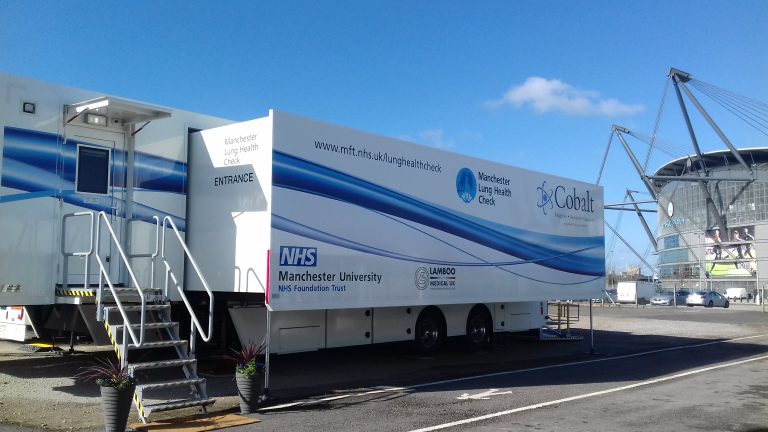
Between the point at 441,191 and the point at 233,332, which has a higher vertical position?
the point at 441,191

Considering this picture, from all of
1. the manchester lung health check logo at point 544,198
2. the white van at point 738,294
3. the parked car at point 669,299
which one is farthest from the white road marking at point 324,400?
the white van at point 738,294

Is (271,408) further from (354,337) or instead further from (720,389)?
(720,389)

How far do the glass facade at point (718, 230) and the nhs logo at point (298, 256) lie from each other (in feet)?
238

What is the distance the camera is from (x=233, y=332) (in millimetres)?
10688

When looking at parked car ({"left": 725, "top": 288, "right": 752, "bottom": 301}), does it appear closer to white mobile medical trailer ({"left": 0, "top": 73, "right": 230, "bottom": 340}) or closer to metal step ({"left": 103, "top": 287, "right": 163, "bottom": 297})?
white mobile medical trailer ({"left": 0, "top": 73, "right": 230, "bottom": 340})

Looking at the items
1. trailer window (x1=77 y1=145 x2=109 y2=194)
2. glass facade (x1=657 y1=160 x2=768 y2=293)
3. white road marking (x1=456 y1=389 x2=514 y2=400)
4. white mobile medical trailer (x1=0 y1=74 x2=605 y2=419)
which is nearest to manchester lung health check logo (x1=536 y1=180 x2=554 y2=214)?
white mobile medical trailer (x1=0 y1=74 x2=605 y2=419)

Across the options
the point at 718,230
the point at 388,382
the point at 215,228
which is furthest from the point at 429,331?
the point at 718,230

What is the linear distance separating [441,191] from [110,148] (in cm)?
563

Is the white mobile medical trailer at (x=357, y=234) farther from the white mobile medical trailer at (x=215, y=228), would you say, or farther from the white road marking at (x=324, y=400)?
the white road marking at (x=324, y=400)

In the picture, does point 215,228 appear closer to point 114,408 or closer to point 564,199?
point 114,408

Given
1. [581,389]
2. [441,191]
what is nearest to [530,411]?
[581,389]

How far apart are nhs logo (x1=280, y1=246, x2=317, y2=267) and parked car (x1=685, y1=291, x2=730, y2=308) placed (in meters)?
46.6

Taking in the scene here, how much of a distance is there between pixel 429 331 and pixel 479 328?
1.63 metres

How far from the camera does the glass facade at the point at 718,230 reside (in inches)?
3169
